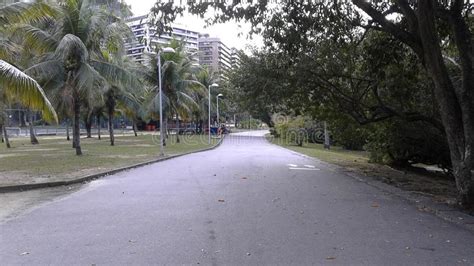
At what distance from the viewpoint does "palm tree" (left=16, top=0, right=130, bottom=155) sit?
2089 cm

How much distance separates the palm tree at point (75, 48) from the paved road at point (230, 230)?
1198 centimetres

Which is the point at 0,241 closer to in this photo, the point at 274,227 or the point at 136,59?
the point at 274,227

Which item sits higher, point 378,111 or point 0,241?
point 378,111

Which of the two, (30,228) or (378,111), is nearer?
(30,228)

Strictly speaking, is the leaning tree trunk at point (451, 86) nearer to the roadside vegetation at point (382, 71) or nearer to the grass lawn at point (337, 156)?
the roadside vegetation at point (382, 71)

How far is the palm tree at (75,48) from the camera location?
20.9 meters

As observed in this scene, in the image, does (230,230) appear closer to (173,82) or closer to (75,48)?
(75,48)

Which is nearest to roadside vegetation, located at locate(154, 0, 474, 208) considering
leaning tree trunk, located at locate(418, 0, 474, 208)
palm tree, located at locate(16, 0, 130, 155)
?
leaning tree trunk, located at locate(418, 0, 474, 208)

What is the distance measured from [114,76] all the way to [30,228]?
56.4ft

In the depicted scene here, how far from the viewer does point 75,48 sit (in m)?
21.2

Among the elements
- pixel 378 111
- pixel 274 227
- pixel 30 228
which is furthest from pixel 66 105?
pixel 274 227

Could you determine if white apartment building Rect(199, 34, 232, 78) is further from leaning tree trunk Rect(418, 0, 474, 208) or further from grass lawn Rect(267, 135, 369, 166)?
leaning tree trunk Rect(418, 0, 474, 208)

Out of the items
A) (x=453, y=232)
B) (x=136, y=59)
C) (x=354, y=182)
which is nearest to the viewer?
(x=453, y=232)

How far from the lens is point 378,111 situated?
15398 mm
